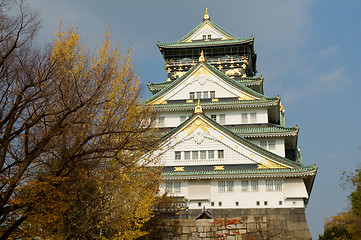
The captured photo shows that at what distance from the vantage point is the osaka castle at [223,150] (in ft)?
102

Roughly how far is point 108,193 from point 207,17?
3593cm

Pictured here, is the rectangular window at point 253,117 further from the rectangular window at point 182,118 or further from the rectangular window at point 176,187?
the rectangular window at point 176,187

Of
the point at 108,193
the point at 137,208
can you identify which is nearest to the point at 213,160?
the point at 137,208

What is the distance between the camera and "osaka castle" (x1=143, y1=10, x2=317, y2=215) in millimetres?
31094

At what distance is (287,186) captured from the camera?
3122 centimetres

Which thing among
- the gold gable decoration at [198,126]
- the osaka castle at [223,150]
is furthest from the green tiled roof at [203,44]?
the gold gable decoration at [198,126]

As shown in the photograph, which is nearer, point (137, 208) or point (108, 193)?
point (108, 193)

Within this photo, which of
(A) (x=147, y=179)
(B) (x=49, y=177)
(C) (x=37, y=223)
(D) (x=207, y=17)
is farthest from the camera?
(D) (x=207, y=17)

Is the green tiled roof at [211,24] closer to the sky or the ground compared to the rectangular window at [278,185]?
closer to the sky

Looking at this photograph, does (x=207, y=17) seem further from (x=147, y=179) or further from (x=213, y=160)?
(x=147, y=179)

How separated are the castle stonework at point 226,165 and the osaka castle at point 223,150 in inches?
3.0

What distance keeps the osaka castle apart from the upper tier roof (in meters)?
6.07

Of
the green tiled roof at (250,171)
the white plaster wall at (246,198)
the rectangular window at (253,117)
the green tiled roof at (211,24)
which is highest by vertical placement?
the green tiled roof at (211,24)

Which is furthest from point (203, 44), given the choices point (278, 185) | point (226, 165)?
point (278, 185)
